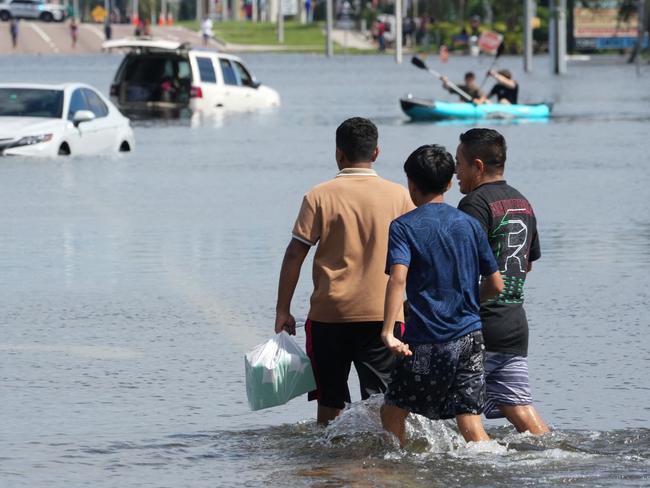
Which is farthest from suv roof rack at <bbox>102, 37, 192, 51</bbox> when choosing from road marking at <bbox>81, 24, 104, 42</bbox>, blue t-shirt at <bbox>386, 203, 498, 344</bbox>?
road marking at <bbox>81, 24, 104, 42</bbox>

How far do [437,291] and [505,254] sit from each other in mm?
502

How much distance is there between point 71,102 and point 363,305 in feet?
55.7

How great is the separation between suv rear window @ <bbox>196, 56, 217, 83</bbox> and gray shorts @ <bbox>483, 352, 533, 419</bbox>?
3020 centimetres

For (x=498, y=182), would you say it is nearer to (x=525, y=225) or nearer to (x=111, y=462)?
(x=525, y=225)

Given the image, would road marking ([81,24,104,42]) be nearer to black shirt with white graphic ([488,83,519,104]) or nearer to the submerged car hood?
black shirt with white graphic ([488,83,519,104])

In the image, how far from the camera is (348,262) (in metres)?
7.15

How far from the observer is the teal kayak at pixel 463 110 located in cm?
3403

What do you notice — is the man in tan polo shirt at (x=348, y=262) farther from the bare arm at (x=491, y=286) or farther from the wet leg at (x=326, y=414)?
the bare arm at (x=491, y=286)

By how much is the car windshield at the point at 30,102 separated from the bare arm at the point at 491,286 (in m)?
17.2

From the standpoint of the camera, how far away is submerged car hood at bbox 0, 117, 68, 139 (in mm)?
23016

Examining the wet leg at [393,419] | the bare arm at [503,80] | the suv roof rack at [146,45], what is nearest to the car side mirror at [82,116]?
the suv roof rack at [146,45]

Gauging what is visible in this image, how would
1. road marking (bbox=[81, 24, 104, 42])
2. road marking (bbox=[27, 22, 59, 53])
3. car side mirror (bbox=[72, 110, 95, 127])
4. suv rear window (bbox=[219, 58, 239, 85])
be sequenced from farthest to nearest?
road marking (bbox=[81, 24, 104, 42])
road marking (bbox=[27, 22, 59, 53])
suv rear window (bbox=[219, 58, 239, 85])
car side mirror (bbox=[72, 110, 95, 127])

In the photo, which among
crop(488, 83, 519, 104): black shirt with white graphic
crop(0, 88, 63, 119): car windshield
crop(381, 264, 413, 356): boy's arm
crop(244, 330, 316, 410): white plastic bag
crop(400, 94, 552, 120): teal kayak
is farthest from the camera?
crop(488, 83, 519, 104): black shirt with white graphic

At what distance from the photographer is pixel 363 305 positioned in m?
7.12
